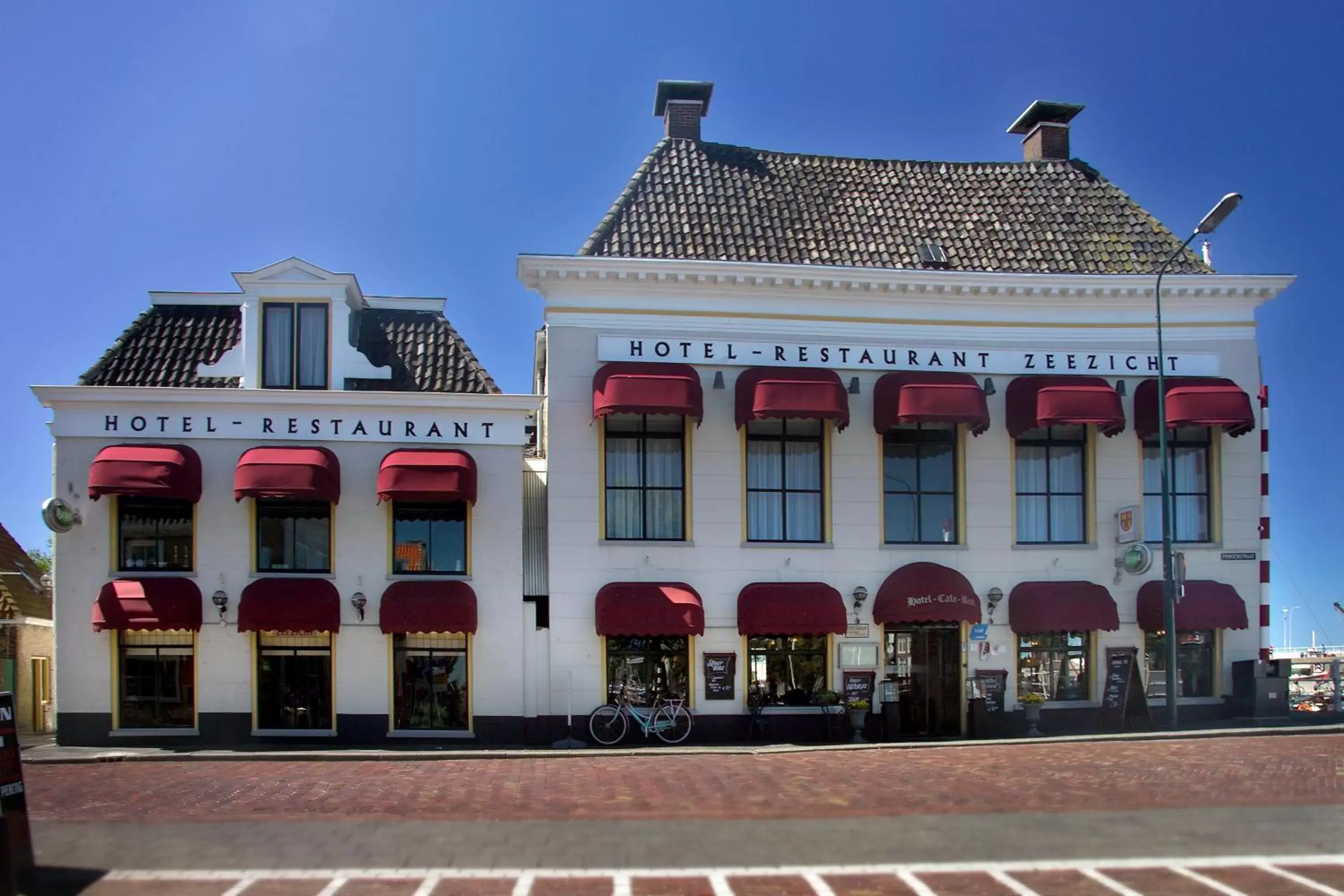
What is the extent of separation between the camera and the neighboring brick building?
26.0m

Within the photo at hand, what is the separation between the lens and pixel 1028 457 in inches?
973

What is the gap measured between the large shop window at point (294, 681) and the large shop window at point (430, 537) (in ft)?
7.17

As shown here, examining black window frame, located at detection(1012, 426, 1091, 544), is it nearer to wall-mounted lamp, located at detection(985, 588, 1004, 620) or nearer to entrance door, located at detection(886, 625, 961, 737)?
wall-mounted lamp, located at detection(985, 588, 1004, 620)

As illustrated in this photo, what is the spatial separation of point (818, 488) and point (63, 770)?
14404 millimetres

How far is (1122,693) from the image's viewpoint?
906 inches

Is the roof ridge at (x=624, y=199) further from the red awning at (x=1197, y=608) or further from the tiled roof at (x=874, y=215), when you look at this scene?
the red awning at (x=1197, y=608)

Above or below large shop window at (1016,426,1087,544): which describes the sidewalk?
below

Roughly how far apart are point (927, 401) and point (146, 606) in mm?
15278

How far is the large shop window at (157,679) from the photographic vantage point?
866 inches

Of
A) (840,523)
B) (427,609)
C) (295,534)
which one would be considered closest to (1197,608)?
(840,523)

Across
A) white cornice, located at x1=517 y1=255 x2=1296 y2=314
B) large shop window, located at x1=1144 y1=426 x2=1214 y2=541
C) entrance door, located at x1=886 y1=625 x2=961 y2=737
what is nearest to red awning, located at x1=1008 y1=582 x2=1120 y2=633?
entrance door, located at x1=886 y1=625 x2=961 y2=737

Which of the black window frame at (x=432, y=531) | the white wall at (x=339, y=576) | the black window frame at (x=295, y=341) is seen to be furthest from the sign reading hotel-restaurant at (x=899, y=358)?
the black window frame at (x=295, y=341)

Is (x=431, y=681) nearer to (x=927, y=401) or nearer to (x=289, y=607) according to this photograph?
(x=289, y=607)

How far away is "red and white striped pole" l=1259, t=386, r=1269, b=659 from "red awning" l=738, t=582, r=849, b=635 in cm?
936
